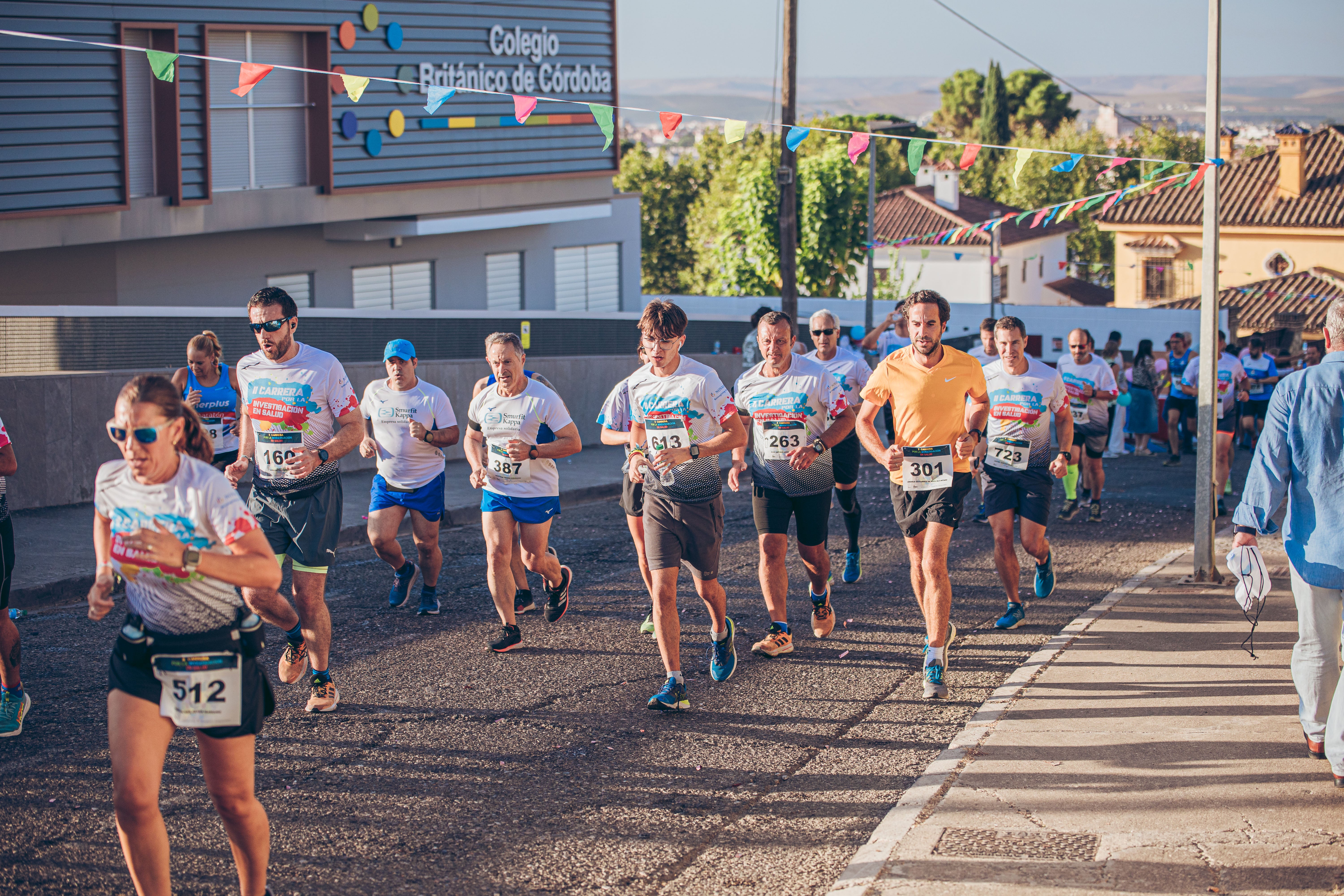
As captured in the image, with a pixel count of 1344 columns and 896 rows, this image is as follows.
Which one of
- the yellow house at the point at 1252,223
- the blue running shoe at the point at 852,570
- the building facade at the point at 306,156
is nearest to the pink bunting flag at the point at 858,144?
the building facade at the point at 306,156

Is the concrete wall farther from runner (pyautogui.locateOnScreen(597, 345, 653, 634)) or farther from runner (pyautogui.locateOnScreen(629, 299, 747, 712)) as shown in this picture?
runner (pyautogui.locateOnScreen(629, 299, 747, 712))

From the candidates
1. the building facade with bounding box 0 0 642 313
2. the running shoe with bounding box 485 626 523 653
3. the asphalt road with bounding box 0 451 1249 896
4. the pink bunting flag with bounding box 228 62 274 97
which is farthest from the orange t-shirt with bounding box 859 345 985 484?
the building facade with bounding box 0 0 642 313

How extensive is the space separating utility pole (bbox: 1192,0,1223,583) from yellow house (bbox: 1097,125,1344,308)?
4293cm

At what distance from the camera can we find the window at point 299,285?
21.4 m

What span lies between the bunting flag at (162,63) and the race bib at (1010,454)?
6.50 metres

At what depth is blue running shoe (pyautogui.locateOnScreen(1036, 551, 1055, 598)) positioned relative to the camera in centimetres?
902

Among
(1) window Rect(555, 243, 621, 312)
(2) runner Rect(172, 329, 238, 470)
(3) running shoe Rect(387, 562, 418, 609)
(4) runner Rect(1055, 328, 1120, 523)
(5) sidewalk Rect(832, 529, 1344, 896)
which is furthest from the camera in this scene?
(1) window Rect(555, 243, 621, 312)

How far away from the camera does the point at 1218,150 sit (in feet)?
31.1

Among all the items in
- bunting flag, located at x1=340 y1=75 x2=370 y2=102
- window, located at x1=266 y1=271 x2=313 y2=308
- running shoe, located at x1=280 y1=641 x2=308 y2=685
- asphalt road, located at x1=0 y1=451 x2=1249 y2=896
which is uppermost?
bunting flag, located at x1=340 y1=75 x2=370 y2=102

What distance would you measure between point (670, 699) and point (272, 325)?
2619 millimetres

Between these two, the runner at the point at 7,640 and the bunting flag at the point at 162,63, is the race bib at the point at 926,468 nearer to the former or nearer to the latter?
the runner at the point at 7,640

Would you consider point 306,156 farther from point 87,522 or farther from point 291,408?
point 291,408

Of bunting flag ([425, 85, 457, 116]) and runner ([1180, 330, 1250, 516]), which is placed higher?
bunting flag ([425, 85, 457, 116])

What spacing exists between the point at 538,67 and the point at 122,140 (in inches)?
330
